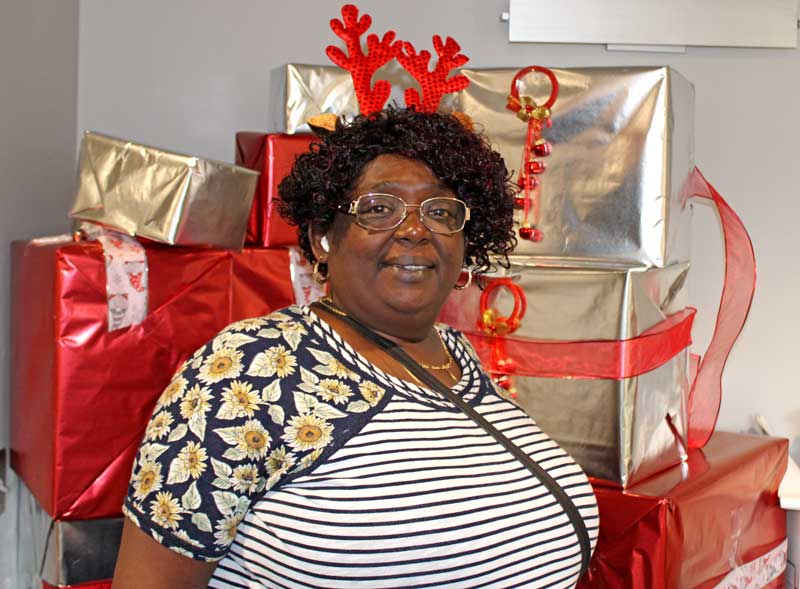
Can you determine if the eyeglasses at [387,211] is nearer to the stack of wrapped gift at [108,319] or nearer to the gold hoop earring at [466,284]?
the gold hoop earring at [466,284]

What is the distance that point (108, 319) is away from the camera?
1.41 m

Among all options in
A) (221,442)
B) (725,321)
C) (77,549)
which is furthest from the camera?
(725,321)

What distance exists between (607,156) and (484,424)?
0.55m

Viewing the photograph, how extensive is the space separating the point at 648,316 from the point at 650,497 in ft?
0.97

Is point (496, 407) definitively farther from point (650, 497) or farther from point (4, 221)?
point (4, 221)

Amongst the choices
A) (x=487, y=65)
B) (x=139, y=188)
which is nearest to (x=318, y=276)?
(x=139, y=188)

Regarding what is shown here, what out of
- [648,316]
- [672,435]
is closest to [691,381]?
[672,435]

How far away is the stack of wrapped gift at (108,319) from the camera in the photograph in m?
1.39

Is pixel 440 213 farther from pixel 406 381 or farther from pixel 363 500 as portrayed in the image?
pixel 363 500

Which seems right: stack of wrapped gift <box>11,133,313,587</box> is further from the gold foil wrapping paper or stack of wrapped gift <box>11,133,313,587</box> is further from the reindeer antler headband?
the reindeer antler headband

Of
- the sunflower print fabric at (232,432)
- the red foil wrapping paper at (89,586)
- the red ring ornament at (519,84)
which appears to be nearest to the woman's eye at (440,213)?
the sunflower print fabric at (232,432)

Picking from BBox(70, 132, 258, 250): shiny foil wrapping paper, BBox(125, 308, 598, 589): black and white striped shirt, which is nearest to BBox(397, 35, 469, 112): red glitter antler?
BBox(70, 132, 258, 250): shiny foil wrapping paper

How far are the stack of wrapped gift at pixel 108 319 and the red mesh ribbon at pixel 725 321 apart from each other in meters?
0.92

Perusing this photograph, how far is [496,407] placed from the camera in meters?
1.31
